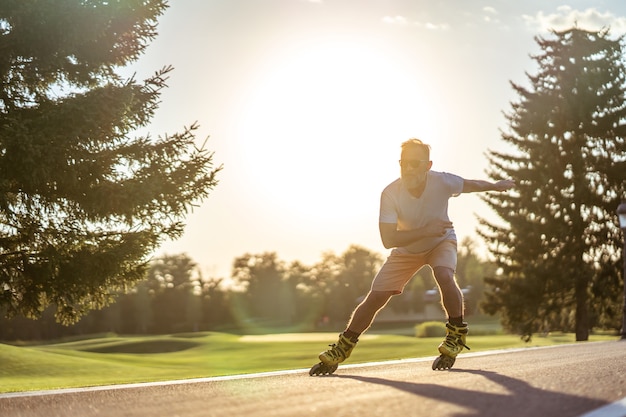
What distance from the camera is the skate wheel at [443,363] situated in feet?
17.8

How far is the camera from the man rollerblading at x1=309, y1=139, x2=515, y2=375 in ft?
18.0

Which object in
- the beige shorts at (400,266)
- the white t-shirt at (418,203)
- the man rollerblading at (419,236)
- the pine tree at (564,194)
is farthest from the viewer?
the pine tree at (564,194)

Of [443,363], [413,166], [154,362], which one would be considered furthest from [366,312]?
[154,362]

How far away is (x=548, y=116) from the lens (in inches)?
1220

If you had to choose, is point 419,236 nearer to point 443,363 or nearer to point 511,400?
point 443,363

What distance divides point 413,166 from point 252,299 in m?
114

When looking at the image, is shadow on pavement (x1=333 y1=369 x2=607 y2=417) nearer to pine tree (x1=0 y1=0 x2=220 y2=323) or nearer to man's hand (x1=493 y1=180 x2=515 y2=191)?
man's hand (x1=493 y1=180 x2=515 y2=191)

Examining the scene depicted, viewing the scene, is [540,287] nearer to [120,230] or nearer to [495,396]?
[120,230]

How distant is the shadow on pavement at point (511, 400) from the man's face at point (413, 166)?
6.34ft

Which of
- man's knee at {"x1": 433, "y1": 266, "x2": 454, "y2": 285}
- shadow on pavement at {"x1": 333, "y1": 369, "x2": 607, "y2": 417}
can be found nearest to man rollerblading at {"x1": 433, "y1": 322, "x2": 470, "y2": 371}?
man's knee at {"x1": 433, "y1": 266, "x2": 454, "y2": 285}

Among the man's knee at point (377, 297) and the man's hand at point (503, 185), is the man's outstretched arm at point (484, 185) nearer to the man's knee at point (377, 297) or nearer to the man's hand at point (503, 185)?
the man's hand at point (503, 185)

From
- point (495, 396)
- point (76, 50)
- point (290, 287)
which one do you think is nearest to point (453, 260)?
point (495, 396)

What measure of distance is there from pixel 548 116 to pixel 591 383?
93.4 feet

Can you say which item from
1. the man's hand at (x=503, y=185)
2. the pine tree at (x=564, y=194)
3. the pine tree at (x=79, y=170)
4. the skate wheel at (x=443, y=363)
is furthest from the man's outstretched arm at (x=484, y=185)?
the pine tree at (x=564, y=194)
